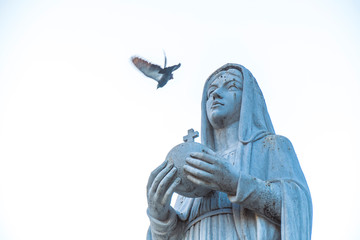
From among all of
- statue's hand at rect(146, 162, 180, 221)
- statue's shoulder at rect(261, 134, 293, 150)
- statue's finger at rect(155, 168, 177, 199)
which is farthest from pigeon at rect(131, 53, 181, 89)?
statue's finger at rect(155, 168, 177, 199)

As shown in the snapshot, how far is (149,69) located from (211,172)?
5.58 m

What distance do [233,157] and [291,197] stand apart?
127 cm

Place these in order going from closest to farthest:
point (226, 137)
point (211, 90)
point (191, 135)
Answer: point (191, 135), point (226, 137), point (211, 90)

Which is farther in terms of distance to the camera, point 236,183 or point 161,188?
point 161,188

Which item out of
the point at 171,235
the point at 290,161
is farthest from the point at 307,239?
the point at 171,235

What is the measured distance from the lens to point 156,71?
14.0m

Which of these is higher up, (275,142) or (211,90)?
(211,90)

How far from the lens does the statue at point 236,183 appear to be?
8.91 metres

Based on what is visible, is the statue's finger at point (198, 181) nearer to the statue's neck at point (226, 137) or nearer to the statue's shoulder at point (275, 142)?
the statue's shoulder at point (275, 142)

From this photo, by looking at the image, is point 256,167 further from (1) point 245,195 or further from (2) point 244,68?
(2) point 244,68

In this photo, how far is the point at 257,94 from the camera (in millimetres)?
11117

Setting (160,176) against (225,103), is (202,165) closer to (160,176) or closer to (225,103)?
(160,176)

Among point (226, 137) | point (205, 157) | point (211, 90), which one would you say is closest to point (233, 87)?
point (211, 90)

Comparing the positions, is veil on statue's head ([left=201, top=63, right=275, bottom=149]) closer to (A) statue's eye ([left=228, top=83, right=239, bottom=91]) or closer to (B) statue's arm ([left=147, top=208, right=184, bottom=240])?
(A) statue's eye ([left=228, top=83, right=239, bottom=91])
